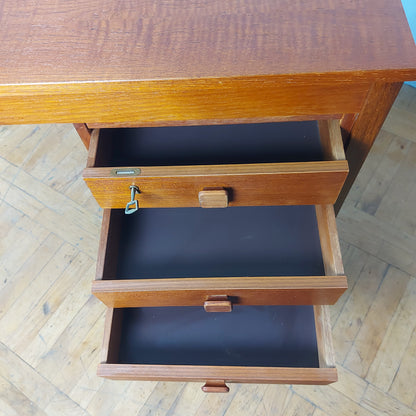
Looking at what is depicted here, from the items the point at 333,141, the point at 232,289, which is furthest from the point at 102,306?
the point at 333,141

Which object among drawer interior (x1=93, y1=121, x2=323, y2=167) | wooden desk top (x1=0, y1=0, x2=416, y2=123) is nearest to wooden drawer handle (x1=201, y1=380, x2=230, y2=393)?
drawer interior (x1=93, y1=121, x2=323, y2=167)

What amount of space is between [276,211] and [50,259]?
588 millimetres

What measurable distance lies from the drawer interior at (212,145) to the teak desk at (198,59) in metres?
0.15

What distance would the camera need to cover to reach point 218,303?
0.65 meters

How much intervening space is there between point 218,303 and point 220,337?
0.43 ft

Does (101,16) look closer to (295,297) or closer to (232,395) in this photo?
(295,297)

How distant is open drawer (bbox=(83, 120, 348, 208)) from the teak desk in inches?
3.1

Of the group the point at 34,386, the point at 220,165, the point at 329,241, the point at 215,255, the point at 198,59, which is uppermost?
the point at 198,59

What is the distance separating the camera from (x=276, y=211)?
0.75 metres

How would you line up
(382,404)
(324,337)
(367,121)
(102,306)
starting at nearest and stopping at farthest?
(367,121)
(324,337)
(382,404)
(102,306)

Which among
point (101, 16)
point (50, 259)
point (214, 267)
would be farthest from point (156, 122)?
point (50, 259)

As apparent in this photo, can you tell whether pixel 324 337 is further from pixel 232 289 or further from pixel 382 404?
pixel 382 404

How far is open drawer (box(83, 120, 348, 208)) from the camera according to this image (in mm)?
568

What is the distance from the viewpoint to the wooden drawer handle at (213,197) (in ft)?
1.93
